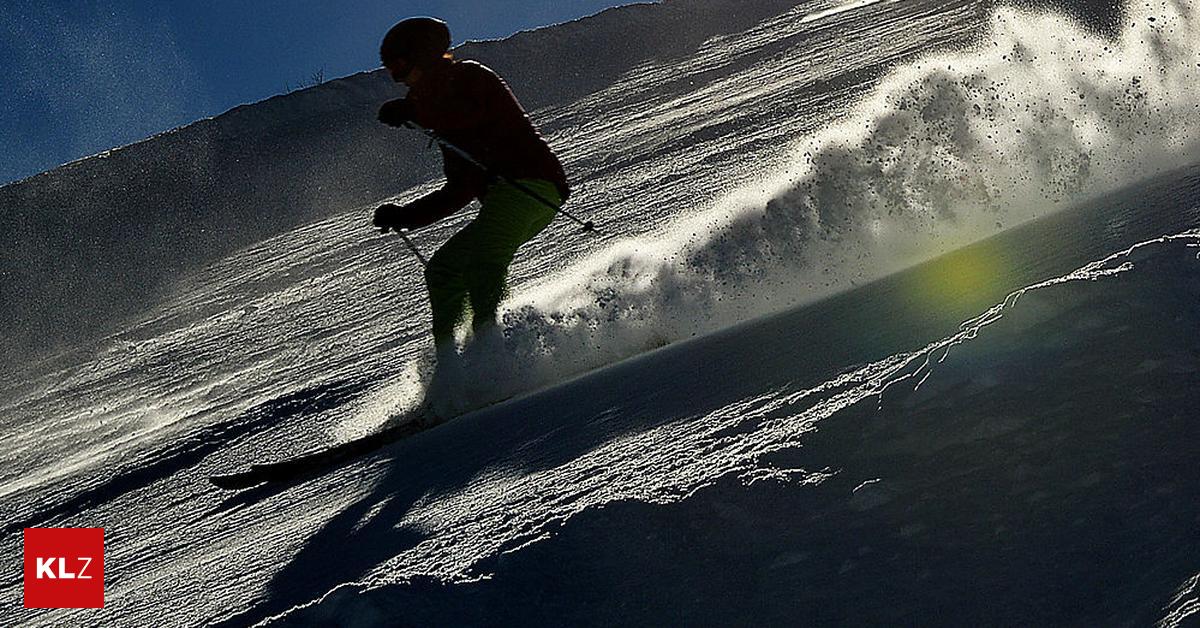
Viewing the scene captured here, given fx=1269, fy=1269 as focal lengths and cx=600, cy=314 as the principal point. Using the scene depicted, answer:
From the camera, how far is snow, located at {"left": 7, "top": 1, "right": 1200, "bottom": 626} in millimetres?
2602

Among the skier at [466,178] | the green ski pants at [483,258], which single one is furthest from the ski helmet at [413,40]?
the green ski pants at [483,258]

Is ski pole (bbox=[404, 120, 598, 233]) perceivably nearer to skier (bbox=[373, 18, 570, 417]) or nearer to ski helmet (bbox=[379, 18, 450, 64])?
skier (bbox=[373, 18, 570, 417])

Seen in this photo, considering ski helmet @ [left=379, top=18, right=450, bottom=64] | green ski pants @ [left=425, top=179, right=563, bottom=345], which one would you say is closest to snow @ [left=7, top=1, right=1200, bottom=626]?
green ski pants @ [left=425, top=179, right=563, bottom=345]

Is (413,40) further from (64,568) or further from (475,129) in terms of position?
(64,568)

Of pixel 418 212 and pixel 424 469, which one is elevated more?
pixel 418 212

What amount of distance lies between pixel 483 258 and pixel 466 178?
0.38 m

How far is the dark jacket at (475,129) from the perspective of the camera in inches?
214

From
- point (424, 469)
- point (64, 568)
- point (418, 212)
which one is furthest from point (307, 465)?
point (418, 212)

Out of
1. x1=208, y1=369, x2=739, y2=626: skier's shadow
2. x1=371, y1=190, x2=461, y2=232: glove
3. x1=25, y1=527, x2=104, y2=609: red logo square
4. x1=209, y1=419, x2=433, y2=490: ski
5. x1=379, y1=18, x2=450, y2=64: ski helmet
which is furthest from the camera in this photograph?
x1=371, y1=190, x2=461, y2=232: glove

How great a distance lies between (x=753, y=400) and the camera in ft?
12.6

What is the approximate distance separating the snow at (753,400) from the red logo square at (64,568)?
3.5 inches

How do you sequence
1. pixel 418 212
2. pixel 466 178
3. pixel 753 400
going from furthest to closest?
pixel 418 212 < pixel 466 178 < pixel 753 400

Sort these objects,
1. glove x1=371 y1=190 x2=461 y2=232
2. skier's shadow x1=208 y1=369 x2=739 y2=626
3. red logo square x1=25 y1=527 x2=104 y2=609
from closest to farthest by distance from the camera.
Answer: skier's shadow x1=208 y1=369 x2=739 y2=626 → red logo square x1=25 y1=527 x2=104 y2=609 → glove x1=371 y1=190 x2=461 y2=232

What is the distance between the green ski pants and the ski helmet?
70 centimetres
